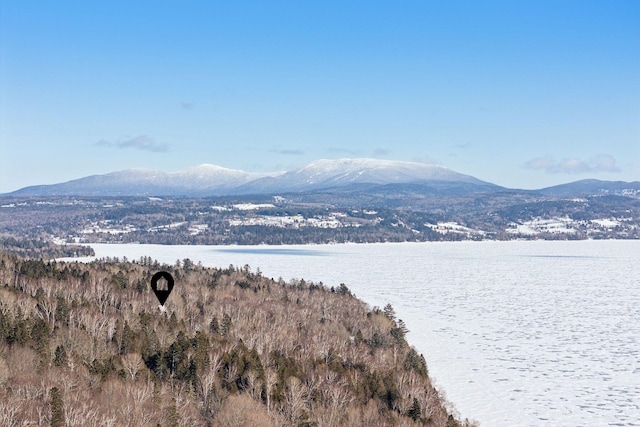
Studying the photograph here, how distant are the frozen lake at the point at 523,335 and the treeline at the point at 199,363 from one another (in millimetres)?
4600

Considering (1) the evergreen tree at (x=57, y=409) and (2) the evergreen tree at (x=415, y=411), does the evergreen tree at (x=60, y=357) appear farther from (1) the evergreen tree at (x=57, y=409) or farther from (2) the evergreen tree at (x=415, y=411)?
(2) the evergreen tree at (x=415, y=411)

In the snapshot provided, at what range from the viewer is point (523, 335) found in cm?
8219

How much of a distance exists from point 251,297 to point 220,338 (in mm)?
31757

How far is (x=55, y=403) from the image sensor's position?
43.7 meters

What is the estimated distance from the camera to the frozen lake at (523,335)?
5441cm

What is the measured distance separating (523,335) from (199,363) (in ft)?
135

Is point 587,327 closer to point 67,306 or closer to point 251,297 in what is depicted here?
point 251,297

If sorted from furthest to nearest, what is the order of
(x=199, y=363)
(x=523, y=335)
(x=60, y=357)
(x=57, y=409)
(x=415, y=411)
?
(x=523, y=335) < (x=199, y=363) < (x=60, y=357) < (x=415, y=411) < (x=57, y=409)

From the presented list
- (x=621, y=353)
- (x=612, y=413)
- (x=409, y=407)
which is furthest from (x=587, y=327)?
(x=409, y=407)

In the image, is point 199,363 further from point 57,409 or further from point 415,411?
point 415,411

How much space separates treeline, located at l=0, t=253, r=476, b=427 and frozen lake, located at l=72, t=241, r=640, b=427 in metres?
4.60

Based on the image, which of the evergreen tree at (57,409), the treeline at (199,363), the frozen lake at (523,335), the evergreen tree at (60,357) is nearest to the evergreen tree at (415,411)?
the treeline at (199,363)

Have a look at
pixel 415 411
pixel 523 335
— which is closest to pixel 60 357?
pixel 415 411

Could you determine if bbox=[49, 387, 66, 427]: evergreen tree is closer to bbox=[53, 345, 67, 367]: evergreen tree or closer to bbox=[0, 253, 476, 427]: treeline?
bbox=[0, 253, 476, 427]: treeline
